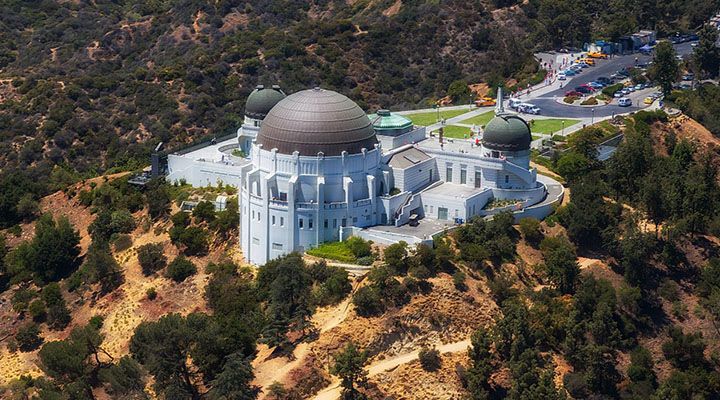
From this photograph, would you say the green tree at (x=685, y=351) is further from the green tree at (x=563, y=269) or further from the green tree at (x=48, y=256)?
the green tree at (x=48, y=256)

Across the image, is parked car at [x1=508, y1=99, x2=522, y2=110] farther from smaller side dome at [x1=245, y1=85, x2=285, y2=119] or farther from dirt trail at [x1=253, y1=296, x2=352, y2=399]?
dirt trail at [x1=253, y1=296, x2=352, y2=399]

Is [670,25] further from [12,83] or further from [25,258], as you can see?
[25,258]

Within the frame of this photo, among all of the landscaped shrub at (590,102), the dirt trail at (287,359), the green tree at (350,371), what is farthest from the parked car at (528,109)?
the green tree at (350,371)

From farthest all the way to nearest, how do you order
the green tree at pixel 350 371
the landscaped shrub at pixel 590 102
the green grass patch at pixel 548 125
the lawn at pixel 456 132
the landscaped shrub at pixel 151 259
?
1. the landscaped shrub at pixel 590 102
2. the green grass patch at pixel 548 125
3. the lawn at pixel 456 132
4. the landscaped shrub at pixel 151 259
5. the green tree at pixel 350 371

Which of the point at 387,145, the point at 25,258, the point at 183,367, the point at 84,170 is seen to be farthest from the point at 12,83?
the point at 183,367

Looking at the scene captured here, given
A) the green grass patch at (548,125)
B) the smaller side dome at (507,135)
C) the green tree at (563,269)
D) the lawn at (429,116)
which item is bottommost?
the green tree at (563,269)

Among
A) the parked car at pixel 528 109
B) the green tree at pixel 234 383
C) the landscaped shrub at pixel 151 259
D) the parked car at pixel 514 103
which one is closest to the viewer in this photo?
the green tree at pixel 234 383

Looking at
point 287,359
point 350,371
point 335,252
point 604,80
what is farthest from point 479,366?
point 604,80
